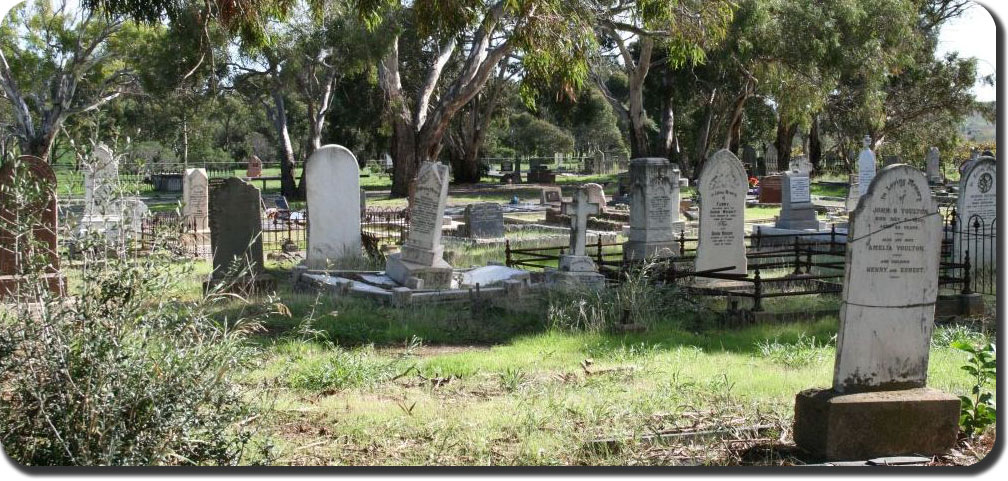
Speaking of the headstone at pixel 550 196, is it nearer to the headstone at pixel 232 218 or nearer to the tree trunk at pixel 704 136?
the tree trunk at pixel 704 136

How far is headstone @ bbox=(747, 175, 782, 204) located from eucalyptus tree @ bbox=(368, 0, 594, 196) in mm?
9690

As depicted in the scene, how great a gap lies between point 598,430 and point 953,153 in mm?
49579

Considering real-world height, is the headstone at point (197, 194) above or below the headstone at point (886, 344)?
above

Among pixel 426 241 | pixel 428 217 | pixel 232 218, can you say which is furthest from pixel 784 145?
pixel 232 218

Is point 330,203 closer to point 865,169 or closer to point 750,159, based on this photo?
point 865,169

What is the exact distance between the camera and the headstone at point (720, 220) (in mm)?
13945

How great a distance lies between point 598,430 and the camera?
623cm

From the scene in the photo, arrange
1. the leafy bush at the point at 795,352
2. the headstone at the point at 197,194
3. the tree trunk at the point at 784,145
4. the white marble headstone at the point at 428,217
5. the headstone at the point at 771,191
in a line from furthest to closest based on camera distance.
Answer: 1. the tree trunk at the point at 784,145
2. the headstone at the point at 771,191
3. the headstone at the point at 197,194
4. the white marble headstone at the point at 428,217
5. the leafy bush at the point at 795,352

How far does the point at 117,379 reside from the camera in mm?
5055

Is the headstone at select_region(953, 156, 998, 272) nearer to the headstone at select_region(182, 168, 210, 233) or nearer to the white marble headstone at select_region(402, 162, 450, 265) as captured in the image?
the white marble headstone at select_region(402, 162, 450, 265)

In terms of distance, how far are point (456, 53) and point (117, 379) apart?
39464 mm

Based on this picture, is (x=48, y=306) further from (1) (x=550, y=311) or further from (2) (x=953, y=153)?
(2) (x=953, y=153)

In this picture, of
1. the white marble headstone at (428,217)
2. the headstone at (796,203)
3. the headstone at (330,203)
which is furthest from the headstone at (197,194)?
the headstone at (796,203)

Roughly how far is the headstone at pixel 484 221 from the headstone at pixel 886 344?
14337 mm
